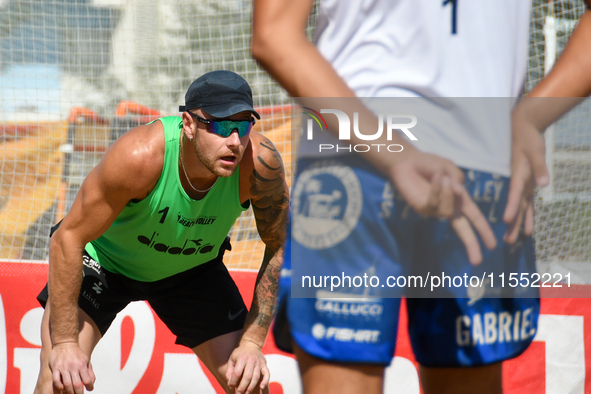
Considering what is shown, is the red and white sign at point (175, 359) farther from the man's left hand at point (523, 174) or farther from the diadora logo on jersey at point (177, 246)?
the man's left hand at point (523, 174)

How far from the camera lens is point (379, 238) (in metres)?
0.85

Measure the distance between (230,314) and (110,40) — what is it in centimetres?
324

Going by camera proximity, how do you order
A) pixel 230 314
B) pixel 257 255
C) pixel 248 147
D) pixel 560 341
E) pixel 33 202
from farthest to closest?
pixel 33 202 < pixel 257 255 < pixel 560 341 < pixel 230 314 < pixel 248 147

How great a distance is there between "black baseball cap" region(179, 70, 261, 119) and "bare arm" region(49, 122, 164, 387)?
11.7 inches

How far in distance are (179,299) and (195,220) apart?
0.51m

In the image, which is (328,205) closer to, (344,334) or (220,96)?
(344,334)

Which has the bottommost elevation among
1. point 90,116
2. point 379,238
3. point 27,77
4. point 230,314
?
point 230,314

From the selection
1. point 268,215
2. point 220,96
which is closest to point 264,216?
point 268,215

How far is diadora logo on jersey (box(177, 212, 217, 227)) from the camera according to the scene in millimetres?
2225

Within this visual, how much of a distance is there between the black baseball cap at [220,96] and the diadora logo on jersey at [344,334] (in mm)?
1204

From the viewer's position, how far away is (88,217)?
2041 mm

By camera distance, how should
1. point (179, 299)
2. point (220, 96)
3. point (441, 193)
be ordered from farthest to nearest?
1. point (179, 299)
2. point (220, 96)
3. point (441, 193)

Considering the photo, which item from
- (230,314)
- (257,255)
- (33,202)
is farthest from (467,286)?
(33,202)

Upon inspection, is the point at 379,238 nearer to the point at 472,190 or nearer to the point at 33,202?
the point at 472,190
